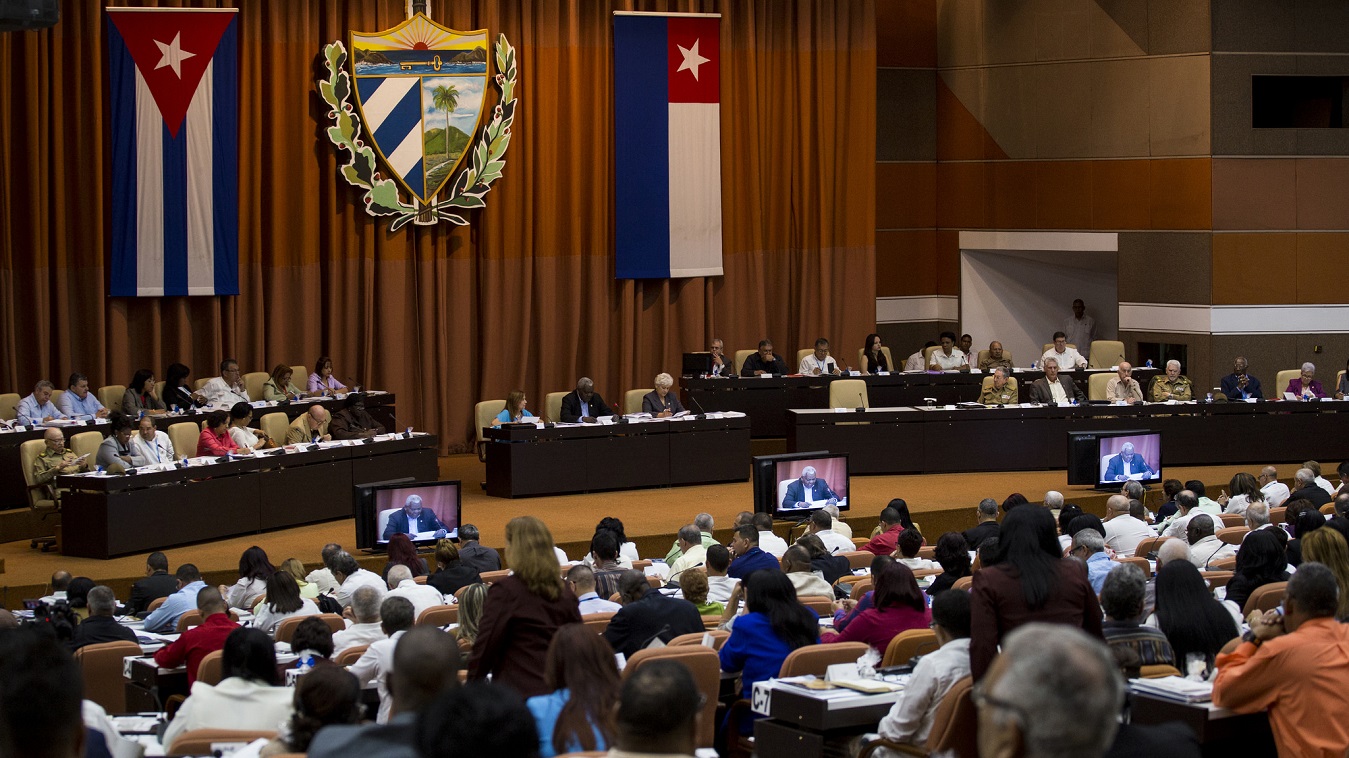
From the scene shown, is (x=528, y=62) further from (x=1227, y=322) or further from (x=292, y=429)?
(x=1227, y=322)

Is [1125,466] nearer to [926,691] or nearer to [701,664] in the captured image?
[701,664]

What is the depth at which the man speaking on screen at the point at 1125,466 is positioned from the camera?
44.8 ft

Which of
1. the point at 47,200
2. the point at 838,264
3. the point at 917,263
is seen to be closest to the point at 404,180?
the point at 47,200

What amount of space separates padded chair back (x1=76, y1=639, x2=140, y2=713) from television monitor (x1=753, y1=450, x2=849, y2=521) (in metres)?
5.92

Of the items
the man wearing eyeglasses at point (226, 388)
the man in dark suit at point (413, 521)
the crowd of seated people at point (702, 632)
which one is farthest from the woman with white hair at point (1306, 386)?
the man wearing eyeglasses at point (226, 388)

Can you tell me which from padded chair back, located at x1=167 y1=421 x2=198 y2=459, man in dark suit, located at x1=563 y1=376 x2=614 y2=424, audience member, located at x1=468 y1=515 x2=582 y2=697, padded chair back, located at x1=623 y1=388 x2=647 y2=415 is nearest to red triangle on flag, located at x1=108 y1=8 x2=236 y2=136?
padded chair back, located at x1=167 y1=421 x2=198 y2=459

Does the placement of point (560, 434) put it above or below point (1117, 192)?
below

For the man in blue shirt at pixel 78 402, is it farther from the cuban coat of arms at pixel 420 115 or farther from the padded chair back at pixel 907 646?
the padded chair back at pixel 907 646

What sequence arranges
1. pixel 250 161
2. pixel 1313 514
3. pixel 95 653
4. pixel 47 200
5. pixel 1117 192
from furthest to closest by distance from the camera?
pixel 1117 192 → pixel 250 161 → pixel 47 200 → pixel 1313 514 → pixel 95 653

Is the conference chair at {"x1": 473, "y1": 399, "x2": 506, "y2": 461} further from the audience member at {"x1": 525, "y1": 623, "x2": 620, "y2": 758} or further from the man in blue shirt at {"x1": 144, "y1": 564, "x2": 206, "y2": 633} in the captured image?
the audience member at {"x1": 525, "y1": 623, "x2": 620, "y2": 758}

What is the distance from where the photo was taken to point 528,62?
666 inches

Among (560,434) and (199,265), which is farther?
(199,265)

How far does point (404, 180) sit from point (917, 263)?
699cm

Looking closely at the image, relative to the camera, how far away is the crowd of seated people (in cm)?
280
